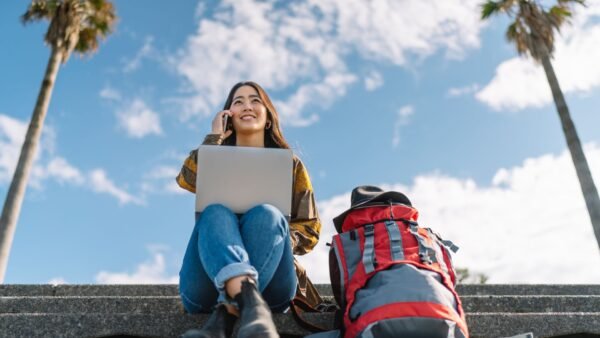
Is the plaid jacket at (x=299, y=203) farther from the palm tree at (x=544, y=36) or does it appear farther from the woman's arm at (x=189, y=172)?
the palm tree at (x=544, y=36)

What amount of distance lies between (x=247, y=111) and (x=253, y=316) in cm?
155

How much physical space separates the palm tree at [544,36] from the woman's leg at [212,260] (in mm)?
7910

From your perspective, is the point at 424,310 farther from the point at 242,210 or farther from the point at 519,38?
the point at 519,38

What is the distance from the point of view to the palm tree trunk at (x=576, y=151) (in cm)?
799

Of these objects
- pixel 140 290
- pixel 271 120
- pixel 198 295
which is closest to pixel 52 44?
pixel 140 290

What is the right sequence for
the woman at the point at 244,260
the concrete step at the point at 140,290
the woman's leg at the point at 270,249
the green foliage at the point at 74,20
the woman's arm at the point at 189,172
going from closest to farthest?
the woman at the point at 244,260 → the woman's leg at the point at 270,249 → the woman's arm at the point at 189,172 → the concrete step at the point at 140,290 → the green foliage at the point at 74,20

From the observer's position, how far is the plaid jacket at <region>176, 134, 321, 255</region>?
8.33ft

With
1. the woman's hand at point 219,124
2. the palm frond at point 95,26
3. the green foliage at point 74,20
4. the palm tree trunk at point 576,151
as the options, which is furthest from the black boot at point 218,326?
the palm frond at point 95,26

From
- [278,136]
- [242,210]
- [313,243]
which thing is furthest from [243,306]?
[278,136]

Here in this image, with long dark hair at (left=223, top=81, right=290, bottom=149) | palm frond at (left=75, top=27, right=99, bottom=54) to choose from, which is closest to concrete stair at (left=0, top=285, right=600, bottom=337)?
long dark hair at (left=223, top=81, right=290, bottom=149)

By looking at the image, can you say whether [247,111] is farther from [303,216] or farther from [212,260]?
[212,260]

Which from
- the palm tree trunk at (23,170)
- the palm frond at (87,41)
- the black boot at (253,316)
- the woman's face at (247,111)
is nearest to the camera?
the black boot at (253,316)

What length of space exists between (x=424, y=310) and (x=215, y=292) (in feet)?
2.74

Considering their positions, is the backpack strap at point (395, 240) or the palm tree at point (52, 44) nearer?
the backpack strap at point (395, 240)
